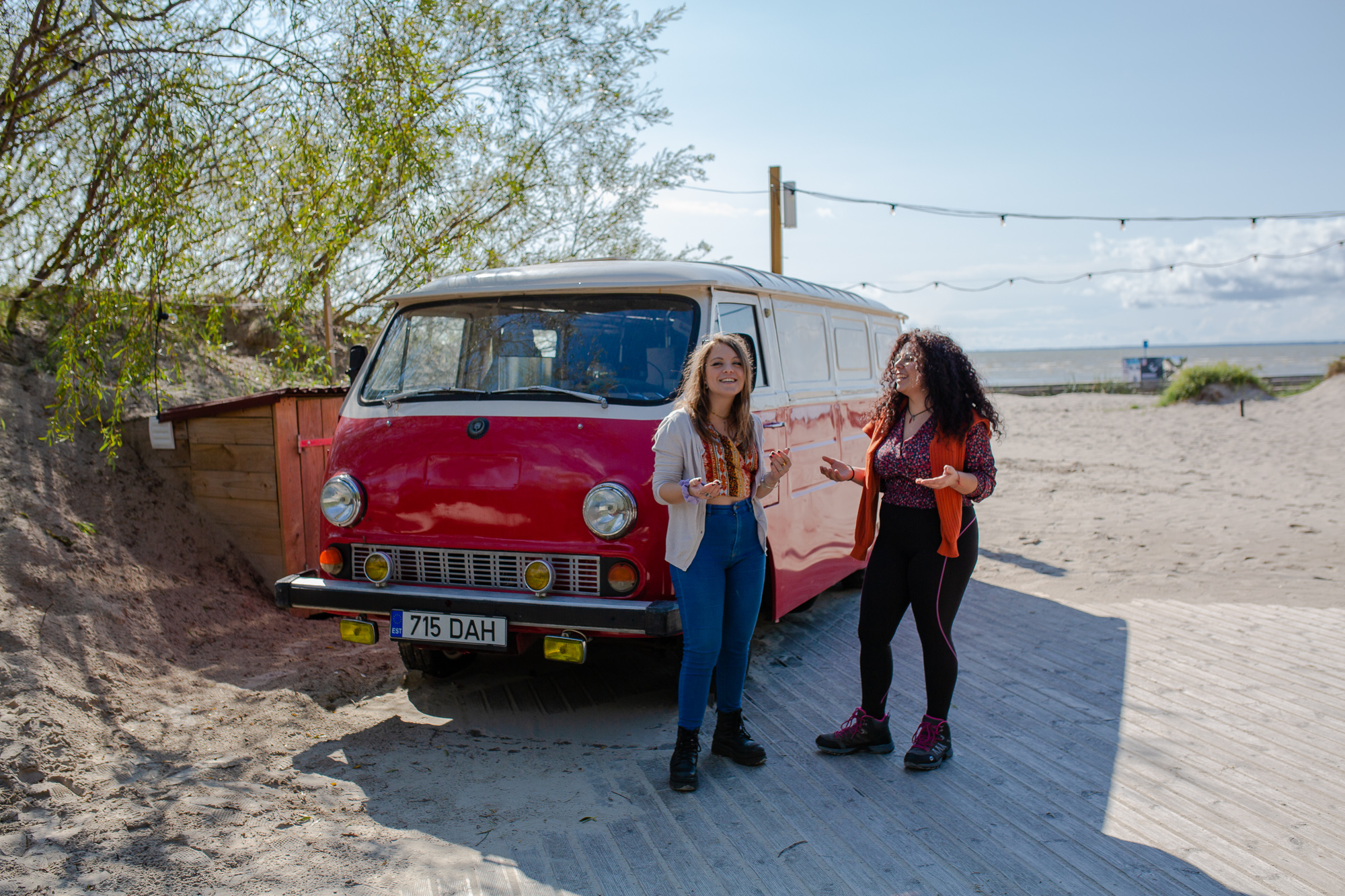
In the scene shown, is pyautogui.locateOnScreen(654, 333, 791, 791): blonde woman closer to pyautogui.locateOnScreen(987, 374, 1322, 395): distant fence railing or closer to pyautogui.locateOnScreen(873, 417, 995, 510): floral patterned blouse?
pyautogui.locateOnScreen(873, 417, 995, 510): floral patterned blouse

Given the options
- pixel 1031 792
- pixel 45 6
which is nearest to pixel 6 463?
pixel 45 6

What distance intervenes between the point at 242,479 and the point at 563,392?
345 cm

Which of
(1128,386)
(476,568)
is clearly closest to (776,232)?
(476,568)


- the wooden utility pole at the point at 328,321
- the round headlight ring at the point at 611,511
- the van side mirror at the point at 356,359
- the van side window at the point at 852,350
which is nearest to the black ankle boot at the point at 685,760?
the round headlight ring at the point at 611,511

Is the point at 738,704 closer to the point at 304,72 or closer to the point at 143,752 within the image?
the point at 143,752

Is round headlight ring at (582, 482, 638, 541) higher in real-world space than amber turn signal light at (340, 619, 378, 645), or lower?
higher

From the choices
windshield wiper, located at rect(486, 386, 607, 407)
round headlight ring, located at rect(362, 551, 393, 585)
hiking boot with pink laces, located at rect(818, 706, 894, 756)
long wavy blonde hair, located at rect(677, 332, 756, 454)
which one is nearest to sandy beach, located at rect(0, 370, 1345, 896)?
hiking boot with pink laces, located at rect(818, 706, 894, 756)

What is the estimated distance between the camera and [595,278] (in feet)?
16.5

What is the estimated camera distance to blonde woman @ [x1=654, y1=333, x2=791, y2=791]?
3.99 m

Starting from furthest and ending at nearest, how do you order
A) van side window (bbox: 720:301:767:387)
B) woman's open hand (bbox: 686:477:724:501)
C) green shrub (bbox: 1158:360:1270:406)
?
green shrub (bbox: 1158:360:1270:406) < van side window (bbox: 720:301:767:387) < woman's open hand (bbox: 686:477:724:501)

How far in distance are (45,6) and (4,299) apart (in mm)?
2943

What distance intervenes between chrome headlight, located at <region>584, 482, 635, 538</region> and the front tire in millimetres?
1471

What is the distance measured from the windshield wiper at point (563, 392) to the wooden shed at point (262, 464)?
8.35ft

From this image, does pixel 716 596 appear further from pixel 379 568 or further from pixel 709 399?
pixel 379 568
